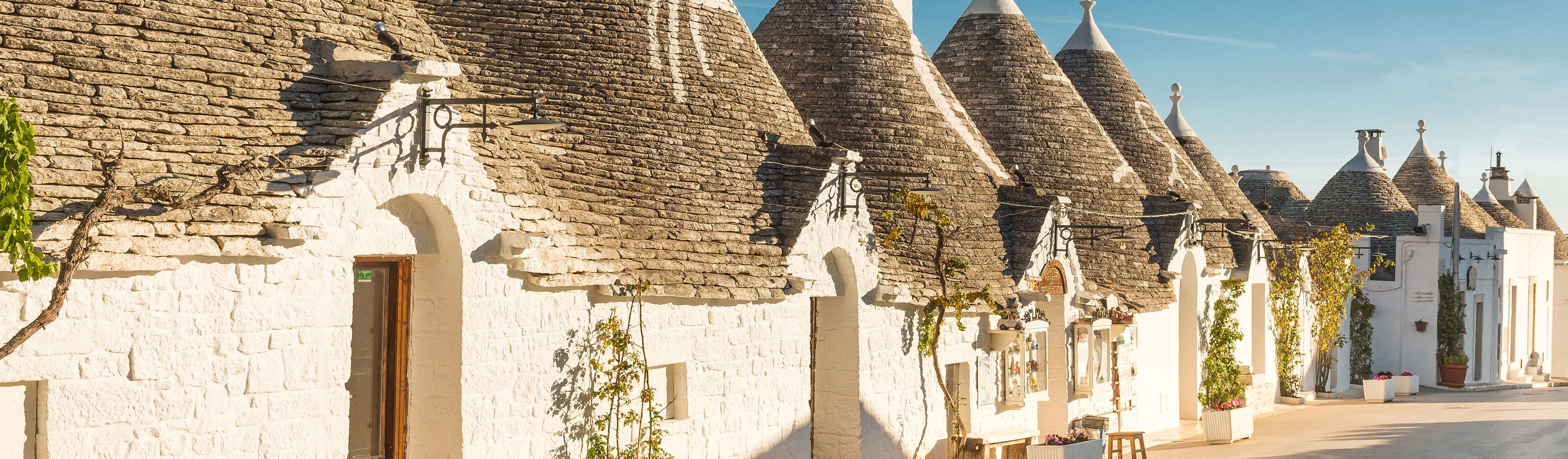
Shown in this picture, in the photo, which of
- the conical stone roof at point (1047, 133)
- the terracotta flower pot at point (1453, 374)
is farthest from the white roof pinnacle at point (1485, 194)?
the conical stone roof at point (1047, 133)

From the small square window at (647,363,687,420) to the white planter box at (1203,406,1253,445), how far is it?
35.7ft

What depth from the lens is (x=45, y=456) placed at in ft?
23.0

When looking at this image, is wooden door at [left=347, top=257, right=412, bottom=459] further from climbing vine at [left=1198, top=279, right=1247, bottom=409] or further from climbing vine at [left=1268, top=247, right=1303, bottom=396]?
climbing vine at [left=1268, top=247, right=1303, bottom=396]

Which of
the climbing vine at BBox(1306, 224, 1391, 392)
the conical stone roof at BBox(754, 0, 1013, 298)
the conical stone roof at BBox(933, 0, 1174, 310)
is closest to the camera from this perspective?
the conical stone roof at BBox(754, 0, 1013, 298)

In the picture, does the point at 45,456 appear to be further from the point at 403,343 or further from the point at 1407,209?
the point at 1407,209

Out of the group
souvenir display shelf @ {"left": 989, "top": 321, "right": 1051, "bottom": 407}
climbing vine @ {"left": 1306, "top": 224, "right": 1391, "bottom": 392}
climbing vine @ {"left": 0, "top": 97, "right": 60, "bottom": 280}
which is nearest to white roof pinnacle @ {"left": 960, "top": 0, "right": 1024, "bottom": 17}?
souvenir display shelf @ {"left": 989, "top": 321, "right": 1051, "bottom": 407}

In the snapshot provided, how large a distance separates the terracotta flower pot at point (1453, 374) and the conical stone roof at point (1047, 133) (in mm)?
14746

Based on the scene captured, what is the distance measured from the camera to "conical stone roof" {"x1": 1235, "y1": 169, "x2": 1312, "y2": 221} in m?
36.3

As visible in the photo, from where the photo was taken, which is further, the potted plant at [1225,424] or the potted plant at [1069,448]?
the potted plant at [1225,424]

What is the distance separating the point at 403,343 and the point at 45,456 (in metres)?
2.88

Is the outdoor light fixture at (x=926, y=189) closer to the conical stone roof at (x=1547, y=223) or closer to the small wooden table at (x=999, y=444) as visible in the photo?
the small wooden table at (x=999, y=444)

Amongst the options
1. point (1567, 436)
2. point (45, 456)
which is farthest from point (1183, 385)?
point (45, 456)

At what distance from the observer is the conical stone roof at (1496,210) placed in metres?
42.0

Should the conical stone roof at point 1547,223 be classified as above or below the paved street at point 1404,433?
above
